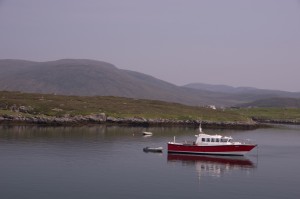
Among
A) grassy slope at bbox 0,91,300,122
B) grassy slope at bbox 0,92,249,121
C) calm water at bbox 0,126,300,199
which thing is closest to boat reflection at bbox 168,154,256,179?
calm water at bbox 0,126,300,199

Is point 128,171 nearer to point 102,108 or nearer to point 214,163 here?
point 214,163

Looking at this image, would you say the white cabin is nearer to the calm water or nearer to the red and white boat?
the red and white boat

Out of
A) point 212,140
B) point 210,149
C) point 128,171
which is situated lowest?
point 128,171

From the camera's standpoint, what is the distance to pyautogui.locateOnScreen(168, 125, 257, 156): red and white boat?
2918 inches

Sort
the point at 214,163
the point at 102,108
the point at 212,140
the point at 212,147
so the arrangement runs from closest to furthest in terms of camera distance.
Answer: the point at 214,163 < the point at 212,147 < the point at 212,140 < the point at 102,108

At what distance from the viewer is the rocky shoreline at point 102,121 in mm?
114062

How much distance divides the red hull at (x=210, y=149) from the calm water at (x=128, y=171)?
5.44 feet

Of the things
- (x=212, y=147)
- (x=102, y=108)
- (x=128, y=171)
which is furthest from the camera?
(x=102, y=108)

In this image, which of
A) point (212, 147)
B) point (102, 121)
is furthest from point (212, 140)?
point (102, 121)

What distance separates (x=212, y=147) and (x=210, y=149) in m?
0.48

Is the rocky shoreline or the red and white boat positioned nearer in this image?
the red and white boat

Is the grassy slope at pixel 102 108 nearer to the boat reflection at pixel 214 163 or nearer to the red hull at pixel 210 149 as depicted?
the red hull at pixel 210 149

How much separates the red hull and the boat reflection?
0.94 m

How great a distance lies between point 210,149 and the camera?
74.3m
